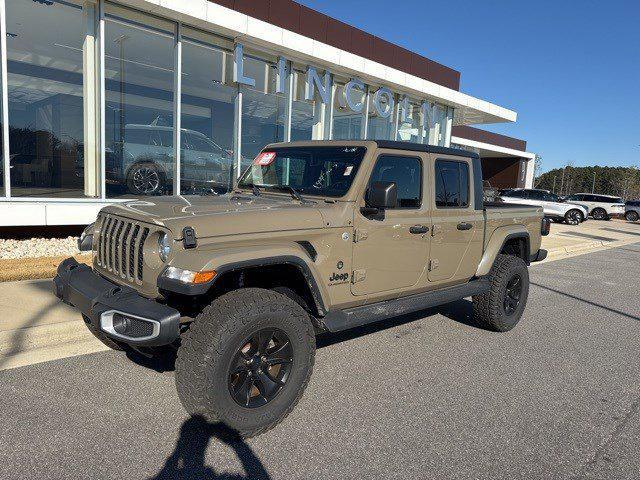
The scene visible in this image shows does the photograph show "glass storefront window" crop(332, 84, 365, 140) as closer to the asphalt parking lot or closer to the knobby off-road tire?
the knobby off-road tire

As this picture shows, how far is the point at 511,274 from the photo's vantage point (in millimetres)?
5184

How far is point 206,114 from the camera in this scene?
35.6ft

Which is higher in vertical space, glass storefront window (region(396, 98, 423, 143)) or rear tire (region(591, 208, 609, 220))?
glass storefront window (region(396, 98, 423, 143))

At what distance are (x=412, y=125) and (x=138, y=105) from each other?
919 centimetres

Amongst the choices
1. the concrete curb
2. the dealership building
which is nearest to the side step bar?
the dealership building

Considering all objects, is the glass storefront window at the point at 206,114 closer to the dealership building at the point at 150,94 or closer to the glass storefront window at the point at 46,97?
the dealership building at the point at 150,94

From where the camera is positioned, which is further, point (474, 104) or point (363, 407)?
point (474, 104)

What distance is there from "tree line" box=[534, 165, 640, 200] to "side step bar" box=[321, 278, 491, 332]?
79.3 metres

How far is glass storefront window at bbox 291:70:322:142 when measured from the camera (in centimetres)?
1231

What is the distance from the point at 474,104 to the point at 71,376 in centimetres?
1660

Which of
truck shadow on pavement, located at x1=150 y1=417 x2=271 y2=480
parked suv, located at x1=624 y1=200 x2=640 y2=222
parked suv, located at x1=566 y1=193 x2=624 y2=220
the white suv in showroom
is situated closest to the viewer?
truck shadow on pavement, located at x1=150 y1=417 x2=271 y2=480


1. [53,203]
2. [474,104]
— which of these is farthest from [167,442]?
[474,104]

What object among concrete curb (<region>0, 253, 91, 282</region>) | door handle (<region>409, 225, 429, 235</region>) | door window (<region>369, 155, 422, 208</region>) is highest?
door window (<region>369, 155, 422, 208</region>)

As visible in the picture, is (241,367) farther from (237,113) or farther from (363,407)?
(237,113)
